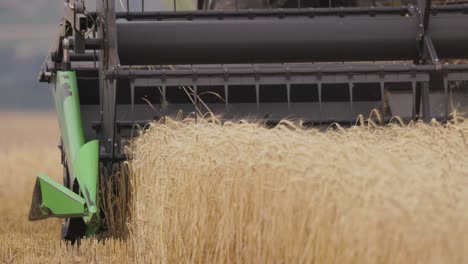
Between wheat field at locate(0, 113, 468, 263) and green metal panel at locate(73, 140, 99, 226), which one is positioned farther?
green metal panel at locate(73, 140, 99, 226)

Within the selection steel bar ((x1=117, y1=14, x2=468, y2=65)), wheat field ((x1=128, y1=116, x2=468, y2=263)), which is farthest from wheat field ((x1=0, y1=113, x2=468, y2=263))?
steel bar ((x1=117, y1=14, x2=468, y2=65))

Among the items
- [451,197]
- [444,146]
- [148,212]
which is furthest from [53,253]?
[451,197]

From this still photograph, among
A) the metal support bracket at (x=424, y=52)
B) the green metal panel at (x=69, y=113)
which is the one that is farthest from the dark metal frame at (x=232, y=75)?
the green metal panel at (x=69, y=113)

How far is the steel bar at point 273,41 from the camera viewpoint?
27.5 feet

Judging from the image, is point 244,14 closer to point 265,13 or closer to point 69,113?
point 265,13

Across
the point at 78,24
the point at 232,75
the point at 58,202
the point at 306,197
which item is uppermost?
the point at 78,24

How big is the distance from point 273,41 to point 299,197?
338 centimetres

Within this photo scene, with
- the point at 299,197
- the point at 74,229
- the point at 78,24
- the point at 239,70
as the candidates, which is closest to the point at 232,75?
the point at 239,70

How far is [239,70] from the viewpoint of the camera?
7828 millimetres

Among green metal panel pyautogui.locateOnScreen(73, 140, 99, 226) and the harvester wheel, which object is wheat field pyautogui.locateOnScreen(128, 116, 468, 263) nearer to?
green metal panel pyautogui.locateOnScreen(73, 140, 99, 226)

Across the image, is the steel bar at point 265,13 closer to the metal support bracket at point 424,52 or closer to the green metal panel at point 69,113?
the metal support bracket at point 424,52

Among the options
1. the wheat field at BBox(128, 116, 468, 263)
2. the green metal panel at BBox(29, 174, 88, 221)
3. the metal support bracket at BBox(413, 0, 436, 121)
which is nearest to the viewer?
the wheat field at BBox(128, 116, 468, 263)

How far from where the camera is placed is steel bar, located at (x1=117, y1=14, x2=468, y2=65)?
27.5ft

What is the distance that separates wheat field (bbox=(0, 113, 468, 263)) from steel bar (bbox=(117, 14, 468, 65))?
67.2 inches
